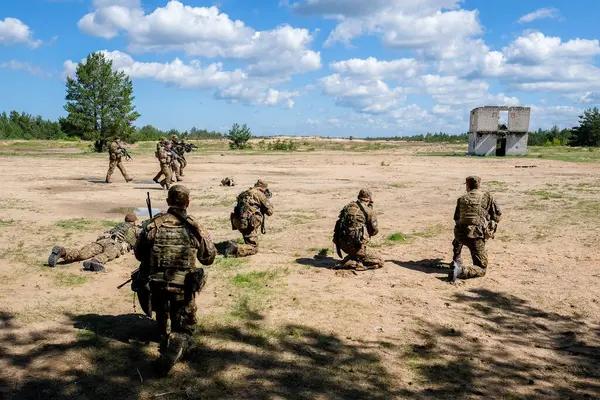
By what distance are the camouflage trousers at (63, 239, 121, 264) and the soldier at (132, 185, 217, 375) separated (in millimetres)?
3688

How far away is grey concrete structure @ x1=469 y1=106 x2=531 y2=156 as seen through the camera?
40.9 meters

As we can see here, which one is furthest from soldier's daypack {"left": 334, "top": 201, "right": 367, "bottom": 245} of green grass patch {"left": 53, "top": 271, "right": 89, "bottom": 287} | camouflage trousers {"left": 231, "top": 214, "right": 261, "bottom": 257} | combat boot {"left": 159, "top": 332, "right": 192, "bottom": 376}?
green grass patch {"left": 53, "top": 271, "right": 89, "bottom": 287}

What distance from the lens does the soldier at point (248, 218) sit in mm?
8836

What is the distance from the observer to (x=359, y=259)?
26.6 feet

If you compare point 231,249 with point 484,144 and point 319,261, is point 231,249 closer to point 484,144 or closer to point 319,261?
point 319,261

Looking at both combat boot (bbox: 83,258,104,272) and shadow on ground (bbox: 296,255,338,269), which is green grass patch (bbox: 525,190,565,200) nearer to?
shadow on ground (bbox: 296,255,338,269)

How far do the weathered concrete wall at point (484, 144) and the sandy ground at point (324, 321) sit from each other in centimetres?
3079

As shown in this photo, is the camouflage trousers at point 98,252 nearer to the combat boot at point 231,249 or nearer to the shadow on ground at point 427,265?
the combat boot at point 231,249

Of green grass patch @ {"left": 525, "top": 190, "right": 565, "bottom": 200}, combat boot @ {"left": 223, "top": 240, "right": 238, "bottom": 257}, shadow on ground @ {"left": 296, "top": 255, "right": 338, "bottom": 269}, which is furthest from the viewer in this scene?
green grass patch @ {"left": 525, "top": 190, "right": 565, "bottom": 200}

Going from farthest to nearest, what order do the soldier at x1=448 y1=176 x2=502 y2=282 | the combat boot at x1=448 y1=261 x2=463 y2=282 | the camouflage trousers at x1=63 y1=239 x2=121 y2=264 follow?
the camouflage trousers at x1=63 y1=239 x2=121 y2=264 < the soldier at x1=448 y1=176 x2=502 y2=282 < the combat boot at x1=448 y1=261 x2=463 y2=282

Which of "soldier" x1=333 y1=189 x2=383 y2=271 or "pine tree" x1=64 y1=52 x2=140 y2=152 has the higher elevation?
"pine tree" x1=64 y1=52 x2=140 y2=152

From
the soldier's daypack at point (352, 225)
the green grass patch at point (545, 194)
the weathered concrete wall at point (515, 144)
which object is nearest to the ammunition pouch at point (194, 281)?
the soldier's daypack at point (352, 225)

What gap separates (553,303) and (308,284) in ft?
11.4

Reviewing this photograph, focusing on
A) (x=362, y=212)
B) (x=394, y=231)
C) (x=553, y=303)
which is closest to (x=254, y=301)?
(x=362, y=212)
